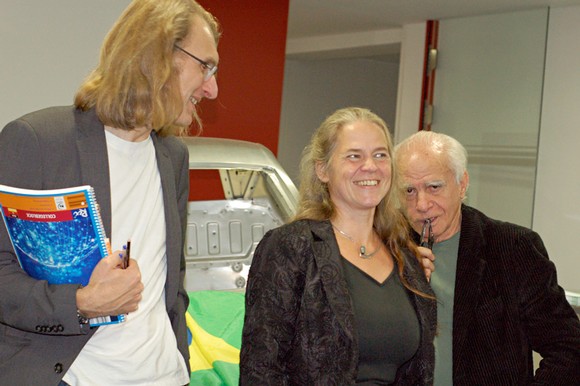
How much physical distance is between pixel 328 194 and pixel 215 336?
2.44 feet

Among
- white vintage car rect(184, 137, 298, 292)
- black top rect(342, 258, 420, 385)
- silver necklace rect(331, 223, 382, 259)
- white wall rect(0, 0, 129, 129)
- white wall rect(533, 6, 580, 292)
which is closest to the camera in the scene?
black top rect(342, 258, 420, 385)

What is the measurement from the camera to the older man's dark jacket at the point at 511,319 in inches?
94.1

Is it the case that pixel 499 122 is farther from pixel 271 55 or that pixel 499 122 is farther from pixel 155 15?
pixel 155 15

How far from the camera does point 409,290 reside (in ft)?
6.90

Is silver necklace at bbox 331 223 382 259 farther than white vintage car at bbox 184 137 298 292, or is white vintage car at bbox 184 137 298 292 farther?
white vintage car at bbox 184 137 298 292

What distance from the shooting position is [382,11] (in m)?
Result: 7.61

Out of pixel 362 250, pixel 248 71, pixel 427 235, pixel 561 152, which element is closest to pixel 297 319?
pixel 362 250

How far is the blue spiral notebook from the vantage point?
1502 mm

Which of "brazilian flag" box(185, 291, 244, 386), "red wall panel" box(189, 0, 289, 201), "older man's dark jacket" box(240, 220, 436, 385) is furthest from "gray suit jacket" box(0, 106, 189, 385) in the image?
"red wall panel" box(189, 0, 289, 201)

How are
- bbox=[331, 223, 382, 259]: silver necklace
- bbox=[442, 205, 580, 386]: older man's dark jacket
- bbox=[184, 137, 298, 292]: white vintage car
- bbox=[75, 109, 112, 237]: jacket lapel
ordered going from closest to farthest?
bbox=[75, 109, 112, 237]: jacket lapel < bbox=[331, 223, 382, 259]: silver necklace < bbox=[442, 205, 580, 386]: older man's dark jacket < bbox=[184, 137, 298, 292]: white vintage car

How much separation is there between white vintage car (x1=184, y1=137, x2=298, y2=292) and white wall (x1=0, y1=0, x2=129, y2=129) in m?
1.75

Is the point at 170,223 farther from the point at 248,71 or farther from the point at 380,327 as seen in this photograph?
the point at 248,71

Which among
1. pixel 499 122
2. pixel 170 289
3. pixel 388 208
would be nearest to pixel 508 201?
pixel 499 122

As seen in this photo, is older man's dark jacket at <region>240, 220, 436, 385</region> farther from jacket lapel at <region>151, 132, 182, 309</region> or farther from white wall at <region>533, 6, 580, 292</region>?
white wall at <region>533, 6, 580, 292</region>
